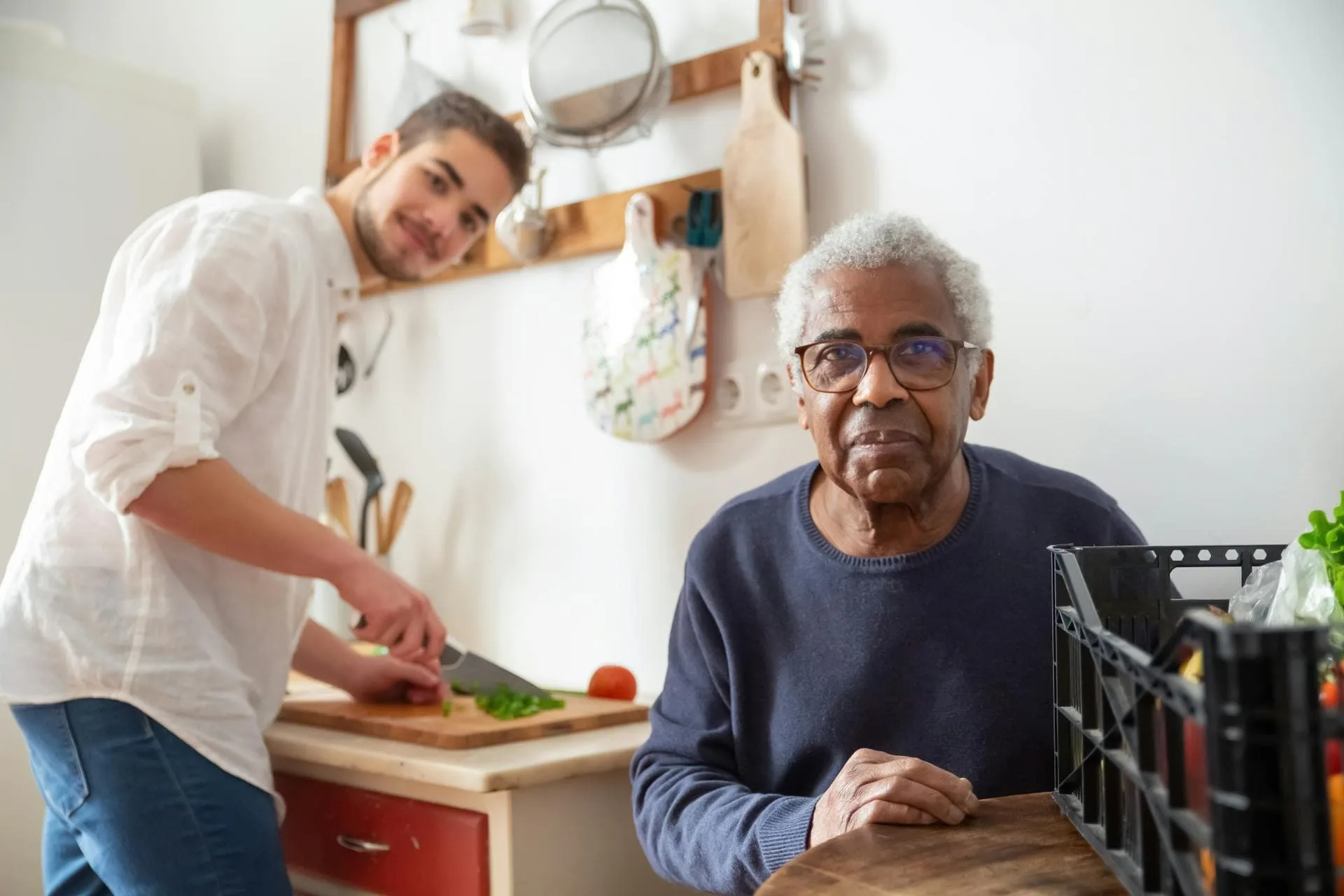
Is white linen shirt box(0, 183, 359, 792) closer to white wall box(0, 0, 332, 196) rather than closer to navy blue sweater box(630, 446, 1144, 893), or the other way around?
navy blue sweater box(630, 446, 1144, 893)

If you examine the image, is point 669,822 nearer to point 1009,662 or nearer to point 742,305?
point 1009,662

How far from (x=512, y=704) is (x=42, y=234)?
1.30m

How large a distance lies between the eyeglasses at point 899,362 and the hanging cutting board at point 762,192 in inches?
16.7

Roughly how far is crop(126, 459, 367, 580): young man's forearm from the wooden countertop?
227 millimetres

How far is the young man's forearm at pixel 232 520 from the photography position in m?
1.24

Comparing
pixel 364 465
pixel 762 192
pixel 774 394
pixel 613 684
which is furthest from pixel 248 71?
pixel 613 684

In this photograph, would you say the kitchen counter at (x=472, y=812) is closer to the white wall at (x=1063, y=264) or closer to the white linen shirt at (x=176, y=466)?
the white linen shirt at (x=176, y=466)

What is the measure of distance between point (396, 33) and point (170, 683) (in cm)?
133

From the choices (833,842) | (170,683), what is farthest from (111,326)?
(833,842)

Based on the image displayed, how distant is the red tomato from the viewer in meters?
1.58

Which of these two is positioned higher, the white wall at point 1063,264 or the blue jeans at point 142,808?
the white wall at point 1063,264

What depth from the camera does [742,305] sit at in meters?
1.63

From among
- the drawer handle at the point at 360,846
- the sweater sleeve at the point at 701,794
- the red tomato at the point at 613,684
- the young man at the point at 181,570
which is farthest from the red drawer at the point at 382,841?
the red tomato at the point at 613,684

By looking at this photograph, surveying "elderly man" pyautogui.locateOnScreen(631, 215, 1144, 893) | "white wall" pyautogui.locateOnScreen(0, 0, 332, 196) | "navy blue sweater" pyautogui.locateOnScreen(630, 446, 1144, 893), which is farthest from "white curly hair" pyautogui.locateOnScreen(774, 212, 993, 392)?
"white wall" pyautogui.locateOnScreen(0, 0, 332, 196)
